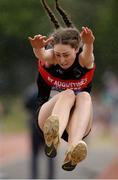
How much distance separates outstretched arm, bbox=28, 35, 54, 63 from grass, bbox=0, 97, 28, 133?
222 inches

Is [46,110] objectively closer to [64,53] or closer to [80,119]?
[80,119]

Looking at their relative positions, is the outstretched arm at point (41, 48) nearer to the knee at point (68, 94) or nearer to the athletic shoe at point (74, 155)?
the knee at point (68, 94)

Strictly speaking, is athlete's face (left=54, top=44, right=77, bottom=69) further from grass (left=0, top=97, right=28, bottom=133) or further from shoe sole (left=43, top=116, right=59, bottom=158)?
grass (left=0, top=97, right=28, bottom=133)

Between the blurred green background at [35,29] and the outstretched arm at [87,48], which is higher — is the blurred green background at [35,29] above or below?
above

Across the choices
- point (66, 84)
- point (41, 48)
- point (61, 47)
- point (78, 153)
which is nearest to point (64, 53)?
point (61, 47)

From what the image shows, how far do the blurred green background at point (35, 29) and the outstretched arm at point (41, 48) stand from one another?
3.06 feet

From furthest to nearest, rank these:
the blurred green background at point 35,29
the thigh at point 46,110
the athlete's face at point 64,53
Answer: the blurred green background at point 35,29
the thigh at point 46,110
the athlete's face at point 64,53

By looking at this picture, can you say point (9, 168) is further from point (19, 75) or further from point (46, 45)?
point (46, 45)

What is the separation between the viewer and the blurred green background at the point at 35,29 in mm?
7118

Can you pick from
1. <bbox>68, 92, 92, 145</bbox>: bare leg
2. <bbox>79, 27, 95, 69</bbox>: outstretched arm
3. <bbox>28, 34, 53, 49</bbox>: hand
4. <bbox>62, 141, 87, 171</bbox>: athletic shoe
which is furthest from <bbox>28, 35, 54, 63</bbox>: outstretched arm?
<bbox>62, 141, 87, 171</bbox>: athletic shoe

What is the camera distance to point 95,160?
11656 mm

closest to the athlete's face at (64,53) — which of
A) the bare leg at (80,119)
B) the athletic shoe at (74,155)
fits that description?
the bare leg at (80,119)

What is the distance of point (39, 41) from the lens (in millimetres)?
5383

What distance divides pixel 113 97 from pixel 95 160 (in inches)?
62.6
